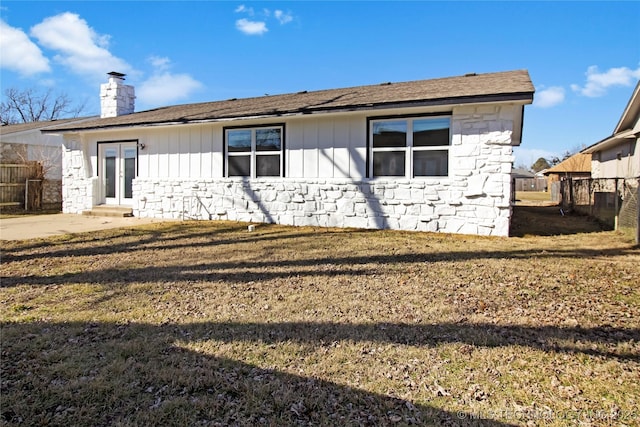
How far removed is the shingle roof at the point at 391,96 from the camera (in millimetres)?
8352

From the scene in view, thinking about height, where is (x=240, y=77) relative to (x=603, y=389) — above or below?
above

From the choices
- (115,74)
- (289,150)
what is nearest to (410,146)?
(289,150)

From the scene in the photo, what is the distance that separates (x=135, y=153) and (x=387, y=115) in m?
8.81

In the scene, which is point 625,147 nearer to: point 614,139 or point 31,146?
point 614,139

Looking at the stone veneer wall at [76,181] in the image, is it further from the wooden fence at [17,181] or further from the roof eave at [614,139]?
the roof eave at [614,139]

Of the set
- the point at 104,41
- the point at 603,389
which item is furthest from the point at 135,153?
the point at 603,389

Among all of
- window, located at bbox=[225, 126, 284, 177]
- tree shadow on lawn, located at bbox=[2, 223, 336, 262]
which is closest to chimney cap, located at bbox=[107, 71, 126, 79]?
window, located at bbox=[225, 126, 284, 177]

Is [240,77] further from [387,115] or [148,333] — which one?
[148,333]

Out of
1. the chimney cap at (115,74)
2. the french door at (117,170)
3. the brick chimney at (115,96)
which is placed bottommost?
the french door at (117,170)

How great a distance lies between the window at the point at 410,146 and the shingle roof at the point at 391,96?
679 mm

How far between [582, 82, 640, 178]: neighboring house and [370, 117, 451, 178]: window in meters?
8.31

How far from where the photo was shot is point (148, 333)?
358cm

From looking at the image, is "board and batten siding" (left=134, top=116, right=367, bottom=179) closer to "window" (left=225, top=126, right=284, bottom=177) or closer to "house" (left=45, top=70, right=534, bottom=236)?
"house" (left=45, top=70, right=534, bottom=236)

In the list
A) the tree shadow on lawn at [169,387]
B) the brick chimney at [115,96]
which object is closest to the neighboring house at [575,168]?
the brick chimney at [115,96]
